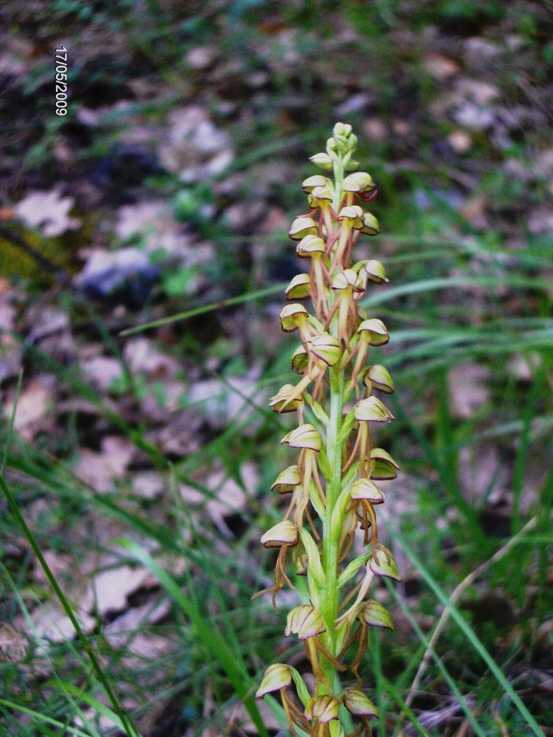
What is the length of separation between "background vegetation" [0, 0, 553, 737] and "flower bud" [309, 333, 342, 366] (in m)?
0.42

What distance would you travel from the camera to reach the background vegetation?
1402 millimetres

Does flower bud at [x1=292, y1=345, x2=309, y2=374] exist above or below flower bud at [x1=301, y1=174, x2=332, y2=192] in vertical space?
below

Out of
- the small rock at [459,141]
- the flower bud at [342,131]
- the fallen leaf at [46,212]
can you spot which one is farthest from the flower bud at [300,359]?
the small rock at [459,141]

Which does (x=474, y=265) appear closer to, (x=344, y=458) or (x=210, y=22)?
(x=210, y=22)

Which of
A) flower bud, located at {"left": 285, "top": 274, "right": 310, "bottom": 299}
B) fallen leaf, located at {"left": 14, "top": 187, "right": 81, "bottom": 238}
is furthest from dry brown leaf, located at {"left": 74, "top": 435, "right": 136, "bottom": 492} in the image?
flower bud, located at {"left": 285, "top": 274, "right": 310, "bottom": 299}

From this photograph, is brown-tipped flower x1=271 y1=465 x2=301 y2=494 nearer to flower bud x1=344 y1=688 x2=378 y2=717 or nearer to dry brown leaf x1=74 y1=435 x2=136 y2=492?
flower bud x1=344 y1=688 x2=378 y2=717

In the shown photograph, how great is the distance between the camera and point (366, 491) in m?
0.84

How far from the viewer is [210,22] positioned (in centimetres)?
381

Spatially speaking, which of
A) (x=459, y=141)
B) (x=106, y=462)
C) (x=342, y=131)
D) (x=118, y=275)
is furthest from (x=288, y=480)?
(x=459, y=141)

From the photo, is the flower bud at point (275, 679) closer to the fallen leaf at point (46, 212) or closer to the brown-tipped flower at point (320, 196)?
the brown-tipped flower at point (320, 196)

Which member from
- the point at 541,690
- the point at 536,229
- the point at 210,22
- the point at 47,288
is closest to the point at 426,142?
the point at 536,229

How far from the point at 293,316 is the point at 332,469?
0.22 meters

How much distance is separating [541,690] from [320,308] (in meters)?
0.79

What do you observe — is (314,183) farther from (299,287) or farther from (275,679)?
(275,679)
